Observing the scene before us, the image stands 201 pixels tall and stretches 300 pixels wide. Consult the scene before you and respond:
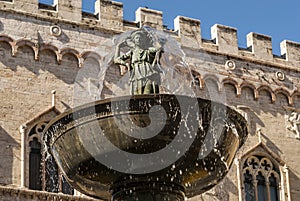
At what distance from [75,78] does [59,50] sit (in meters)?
0.70

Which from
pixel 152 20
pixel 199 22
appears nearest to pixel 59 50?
pixel 152 20

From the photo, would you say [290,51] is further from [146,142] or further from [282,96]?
[146,142]

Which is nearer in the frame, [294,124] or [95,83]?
[95,83]

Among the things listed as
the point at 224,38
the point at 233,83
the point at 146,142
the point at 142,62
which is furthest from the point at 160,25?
the point at 146,142

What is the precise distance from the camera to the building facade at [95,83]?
17344 mm

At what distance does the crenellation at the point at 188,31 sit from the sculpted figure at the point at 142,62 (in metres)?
7.62

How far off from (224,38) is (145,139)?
10.2 meters

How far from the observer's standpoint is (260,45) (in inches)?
832

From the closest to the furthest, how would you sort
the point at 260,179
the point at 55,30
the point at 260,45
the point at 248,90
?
the point at 55,30, the point at 260,179, the point at 248,90, the point at 260,45

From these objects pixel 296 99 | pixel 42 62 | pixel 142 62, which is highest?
pixel 42 62

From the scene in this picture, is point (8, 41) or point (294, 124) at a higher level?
point (8, 41)

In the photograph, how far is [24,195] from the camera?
1675 centimetres

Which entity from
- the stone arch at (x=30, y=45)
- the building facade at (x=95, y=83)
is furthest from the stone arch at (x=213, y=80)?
the stone arch at (x=30, y=45)

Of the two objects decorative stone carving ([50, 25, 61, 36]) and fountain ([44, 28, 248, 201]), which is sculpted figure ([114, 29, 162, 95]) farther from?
decorative stone carving ([50, 25, 61, 36])
